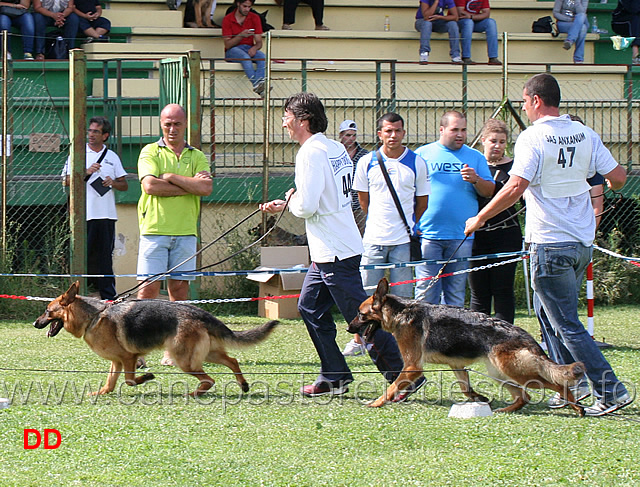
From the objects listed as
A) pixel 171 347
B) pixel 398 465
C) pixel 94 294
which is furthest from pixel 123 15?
pixel 398 465

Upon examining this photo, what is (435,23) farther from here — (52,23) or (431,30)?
(52,23)

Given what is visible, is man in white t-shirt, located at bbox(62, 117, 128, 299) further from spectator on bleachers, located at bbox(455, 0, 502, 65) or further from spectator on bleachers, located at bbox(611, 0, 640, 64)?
spectator on bleachers, located at bbox(611, 0, 640, 64)

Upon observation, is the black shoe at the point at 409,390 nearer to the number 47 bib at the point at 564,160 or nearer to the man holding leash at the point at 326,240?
the man holding leash at the point at 326,240

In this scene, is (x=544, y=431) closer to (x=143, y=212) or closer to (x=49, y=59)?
(x=143, y=212)

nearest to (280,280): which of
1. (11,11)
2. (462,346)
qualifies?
(462,346)

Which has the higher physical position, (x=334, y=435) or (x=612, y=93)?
(x=612, y=93)

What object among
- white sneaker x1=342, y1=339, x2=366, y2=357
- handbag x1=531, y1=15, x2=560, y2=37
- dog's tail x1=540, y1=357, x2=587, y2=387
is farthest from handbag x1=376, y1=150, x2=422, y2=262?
handbag x1=531, y1=15, x2=560, y2=37

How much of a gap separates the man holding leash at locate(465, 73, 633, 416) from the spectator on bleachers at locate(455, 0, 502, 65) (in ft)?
32.2

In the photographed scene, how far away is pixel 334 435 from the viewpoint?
15.9 feet

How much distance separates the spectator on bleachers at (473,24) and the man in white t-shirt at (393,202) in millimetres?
7931

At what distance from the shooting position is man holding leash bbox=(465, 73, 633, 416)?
5.23 m

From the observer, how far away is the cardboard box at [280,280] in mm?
9734

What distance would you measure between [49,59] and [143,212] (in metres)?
6.56

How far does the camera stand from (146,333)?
5984 mm
